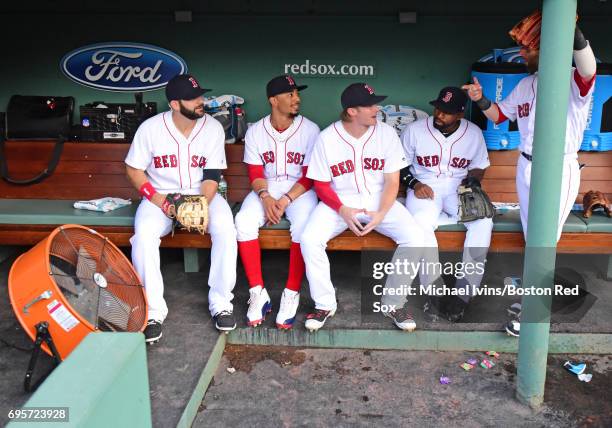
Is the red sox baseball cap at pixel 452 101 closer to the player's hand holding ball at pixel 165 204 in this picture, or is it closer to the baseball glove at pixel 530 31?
the baseball glove at pixel 530 31

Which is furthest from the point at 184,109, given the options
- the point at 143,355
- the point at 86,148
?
the point at 143,355

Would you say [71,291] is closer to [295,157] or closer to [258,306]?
[258,306]

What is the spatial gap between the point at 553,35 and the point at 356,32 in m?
2.23

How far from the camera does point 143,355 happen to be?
7.18 ft

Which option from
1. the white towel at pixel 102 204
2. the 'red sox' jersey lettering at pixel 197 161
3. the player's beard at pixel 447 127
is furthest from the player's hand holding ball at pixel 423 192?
the white towel at pixel 102 204

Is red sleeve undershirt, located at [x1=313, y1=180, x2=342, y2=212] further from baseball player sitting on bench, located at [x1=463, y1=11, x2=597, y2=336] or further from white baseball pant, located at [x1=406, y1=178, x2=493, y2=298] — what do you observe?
baseball player sitting on bench, located at [x1=463, y1=11, x2=597, y2=336]

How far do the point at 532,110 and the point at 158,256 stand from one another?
2.08 metres

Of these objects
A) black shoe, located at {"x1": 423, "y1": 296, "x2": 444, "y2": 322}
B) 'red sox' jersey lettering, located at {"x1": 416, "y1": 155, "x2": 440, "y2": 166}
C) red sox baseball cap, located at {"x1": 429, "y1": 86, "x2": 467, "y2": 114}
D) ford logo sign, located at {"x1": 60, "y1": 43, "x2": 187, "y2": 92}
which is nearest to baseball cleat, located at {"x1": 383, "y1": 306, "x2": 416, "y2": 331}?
black shoe, located at {"x1": 423, "y1": 296, "x2": 444, "y2": 322}

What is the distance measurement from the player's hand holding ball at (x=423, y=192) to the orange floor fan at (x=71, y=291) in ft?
5.35

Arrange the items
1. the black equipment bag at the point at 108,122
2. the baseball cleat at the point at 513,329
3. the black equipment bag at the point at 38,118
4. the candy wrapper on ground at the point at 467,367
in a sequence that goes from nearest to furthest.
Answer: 1. the candy wrapper on ground at the point at 467,367
2. the baseball cleat at the point at 513,329
3. the black equipment bag at the point at 108,122
4. the black equipment bag at the point at 38,118

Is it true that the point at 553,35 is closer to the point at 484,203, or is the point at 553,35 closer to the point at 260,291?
the point at 484,203

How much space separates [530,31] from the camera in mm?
3234

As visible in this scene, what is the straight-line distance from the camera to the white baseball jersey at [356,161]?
A: 3.73 meters

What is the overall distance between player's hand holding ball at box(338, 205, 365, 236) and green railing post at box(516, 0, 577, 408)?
95 cm
